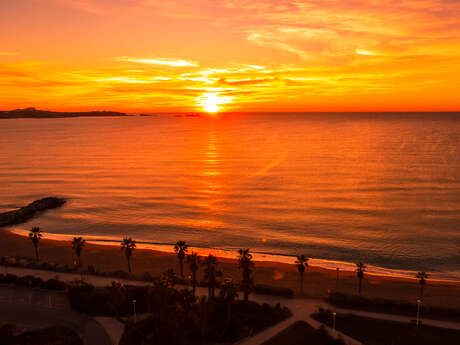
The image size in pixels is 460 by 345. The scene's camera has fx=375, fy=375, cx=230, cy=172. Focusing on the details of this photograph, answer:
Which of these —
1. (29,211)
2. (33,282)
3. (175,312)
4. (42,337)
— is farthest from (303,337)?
(29,211)

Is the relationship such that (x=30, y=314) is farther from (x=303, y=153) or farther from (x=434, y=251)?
(x=303, y=153)

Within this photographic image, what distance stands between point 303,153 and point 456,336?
133m

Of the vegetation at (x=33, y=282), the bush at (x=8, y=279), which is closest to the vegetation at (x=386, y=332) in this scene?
the vegetation at (x=33, y=282)

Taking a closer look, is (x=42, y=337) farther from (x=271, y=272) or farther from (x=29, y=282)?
(x=271, y=272)

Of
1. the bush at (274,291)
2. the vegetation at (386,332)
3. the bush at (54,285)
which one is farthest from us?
the bush at (54,285)

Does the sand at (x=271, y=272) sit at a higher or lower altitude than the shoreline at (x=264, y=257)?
higher

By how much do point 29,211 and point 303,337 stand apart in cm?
6827

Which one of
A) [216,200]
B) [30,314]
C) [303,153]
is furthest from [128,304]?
[303,153]

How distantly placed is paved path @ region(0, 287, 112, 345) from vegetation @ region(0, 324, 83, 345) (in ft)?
2.88

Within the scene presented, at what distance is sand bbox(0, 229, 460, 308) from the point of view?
143ft

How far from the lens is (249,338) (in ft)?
103

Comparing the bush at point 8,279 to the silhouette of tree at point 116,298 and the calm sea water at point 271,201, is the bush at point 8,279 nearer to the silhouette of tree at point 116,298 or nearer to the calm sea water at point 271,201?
the silhouette of tree at point 116,298

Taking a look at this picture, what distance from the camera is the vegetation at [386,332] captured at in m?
30.9

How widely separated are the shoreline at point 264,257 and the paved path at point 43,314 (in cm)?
2248
